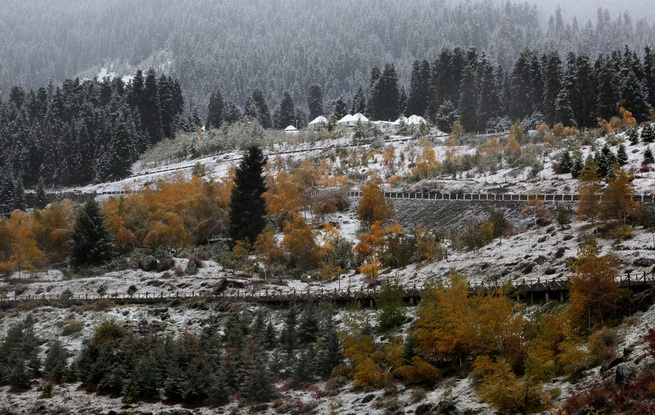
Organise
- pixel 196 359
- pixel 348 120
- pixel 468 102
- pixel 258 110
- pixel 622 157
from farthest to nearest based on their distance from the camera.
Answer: pixel 258 110 → pixel 348 120 → pixel 468 102 → pixel 622 157 → pixel 196 359

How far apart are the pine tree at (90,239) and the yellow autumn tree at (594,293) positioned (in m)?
52.0

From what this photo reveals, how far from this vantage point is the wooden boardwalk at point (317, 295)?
149 feet

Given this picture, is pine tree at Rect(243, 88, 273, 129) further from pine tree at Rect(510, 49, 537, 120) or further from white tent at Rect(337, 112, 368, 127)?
pine tree at Rect(510, 49, 537, 120)

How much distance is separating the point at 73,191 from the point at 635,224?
92.1 meters

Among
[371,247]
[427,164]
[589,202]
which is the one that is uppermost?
[427,164]

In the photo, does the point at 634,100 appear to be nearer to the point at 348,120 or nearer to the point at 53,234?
the point at 348,120

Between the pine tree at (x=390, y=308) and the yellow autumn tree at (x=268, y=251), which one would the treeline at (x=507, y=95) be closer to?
the yellow autumn tree at (x=268, y=251)

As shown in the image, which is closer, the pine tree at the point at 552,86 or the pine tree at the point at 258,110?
the pine tree at the point at 552,86

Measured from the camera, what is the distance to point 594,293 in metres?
40.8

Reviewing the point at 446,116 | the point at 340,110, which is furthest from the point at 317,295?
the point at 340,110

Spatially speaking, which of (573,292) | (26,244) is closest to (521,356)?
(573,292)

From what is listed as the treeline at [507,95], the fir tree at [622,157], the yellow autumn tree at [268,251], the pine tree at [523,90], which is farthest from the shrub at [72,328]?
the pine tree at [523,90]

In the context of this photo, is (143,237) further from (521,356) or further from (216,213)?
(521,356)

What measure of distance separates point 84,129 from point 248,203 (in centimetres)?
6671
